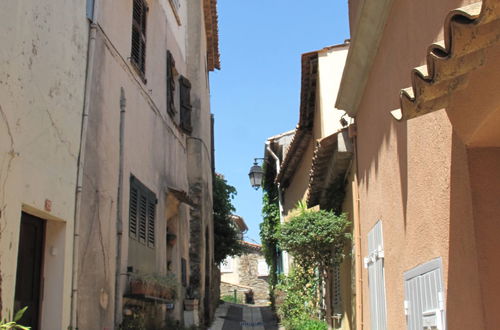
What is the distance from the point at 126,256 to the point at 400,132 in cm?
545

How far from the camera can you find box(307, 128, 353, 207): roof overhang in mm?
9148

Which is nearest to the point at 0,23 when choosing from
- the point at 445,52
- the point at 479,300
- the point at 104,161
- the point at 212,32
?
the point at 104,161

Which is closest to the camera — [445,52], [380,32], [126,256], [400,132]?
[445,52]

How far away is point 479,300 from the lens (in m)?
3.58

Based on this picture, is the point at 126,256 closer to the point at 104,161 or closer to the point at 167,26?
the point at 104,161

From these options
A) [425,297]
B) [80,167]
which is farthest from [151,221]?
[425,297]

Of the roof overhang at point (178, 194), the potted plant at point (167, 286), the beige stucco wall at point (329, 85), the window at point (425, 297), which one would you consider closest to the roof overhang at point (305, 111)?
the beige stucco wall at point (329, 85)

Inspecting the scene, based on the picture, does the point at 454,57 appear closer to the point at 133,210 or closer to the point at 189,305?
the point at 133,210

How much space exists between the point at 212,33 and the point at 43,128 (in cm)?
1504

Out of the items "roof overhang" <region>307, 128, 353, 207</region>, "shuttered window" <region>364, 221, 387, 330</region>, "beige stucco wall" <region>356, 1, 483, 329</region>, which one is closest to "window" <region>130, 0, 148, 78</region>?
"roof overhang" <region>307, 128, 353, 207</region>

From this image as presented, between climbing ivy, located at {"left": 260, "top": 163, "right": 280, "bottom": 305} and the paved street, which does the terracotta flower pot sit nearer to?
the paved street

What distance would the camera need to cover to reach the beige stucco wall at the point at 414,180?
3854mm

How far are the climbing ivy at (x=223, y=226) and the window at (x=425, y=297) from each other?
1816 cm

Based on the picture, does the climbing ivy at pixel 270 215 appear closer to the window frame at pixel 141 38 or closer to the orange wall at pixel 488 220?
the window frame at pixel 141 38
